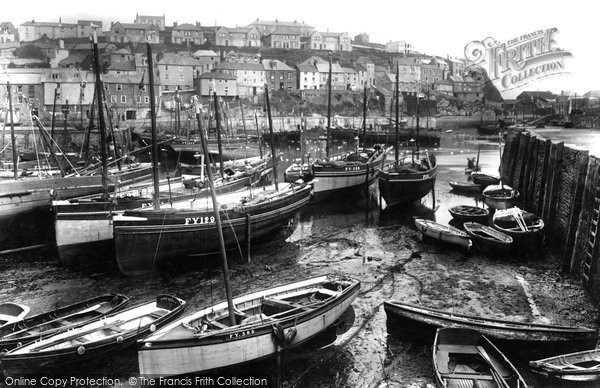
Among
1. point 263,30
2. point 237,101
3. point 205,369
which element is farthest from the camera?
point 263,30

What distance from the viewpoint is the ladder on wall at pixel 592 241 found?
55.5 feet

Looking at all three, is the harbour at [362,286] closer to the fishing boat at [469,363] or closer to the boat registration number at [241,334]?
the fishing boat at [469,363]

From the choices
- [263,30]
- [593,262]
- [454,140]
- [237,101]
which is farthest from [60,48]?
[593,262]

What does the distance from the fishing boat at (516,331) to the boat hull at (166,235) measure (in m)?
7.90

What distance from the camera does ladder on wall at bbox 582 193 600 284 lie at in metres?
16.9

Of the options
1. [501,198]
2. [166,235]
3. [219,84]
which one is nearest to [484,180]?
[501,198]

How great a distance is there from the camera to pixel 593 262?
16.9 meters

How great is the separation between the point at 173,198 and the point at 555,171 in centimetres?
2057

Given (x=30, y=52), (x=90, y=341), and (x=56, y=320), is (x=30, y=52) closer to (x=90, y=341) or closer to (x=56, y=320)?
(x=56, y=320)

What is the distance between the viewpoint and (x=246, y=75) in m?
101

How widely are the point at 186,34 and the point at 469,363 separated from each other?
12522 centimetres

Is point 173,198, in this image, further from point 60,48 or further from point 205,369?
point 60,48

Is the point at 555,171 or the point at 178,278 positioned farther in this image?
the point at 555,171

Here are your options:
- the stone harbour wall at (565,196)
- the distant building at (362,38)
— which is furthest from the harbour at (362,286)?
the distant building at (362,38)
